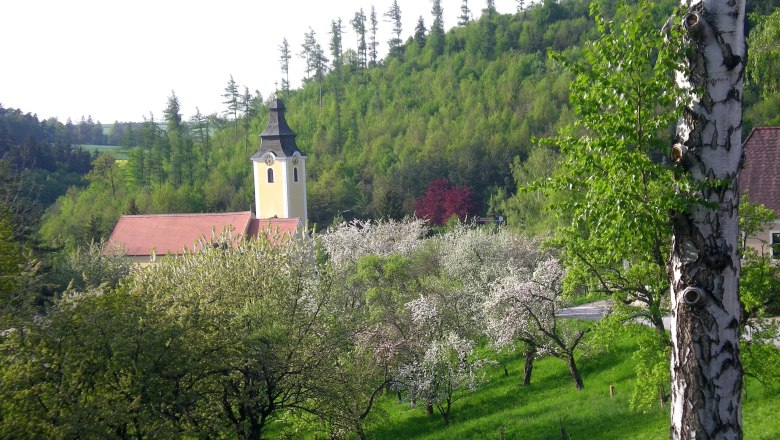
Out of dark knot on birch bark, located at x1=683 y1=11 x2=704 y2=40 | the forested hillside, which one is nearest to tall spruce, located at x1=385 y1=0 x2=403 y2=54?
the forested hillside

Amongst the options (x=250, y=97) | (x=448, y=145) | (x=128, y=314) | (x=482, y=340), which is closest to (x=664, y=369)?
(x=128, y=314)

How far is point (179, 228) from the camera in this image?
168 feet

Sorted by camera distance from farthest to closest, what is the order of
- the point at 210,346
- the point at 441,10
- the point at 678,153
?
1. the point at 441,10
2. the point at 210,346
3. the point at 678,153

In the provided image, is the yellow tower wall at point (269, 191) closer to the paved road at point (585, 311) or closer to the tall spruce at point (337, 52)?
the paved road at point (585, 311)

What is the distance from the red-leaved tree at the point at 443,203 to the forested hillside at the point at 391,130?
0.53m

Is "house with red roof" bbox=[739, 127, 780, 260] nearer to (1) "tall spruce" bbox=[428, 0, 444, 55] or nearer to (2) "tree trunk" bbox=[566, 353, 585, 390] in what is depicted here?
(2) "tree trunk" bbox=[566, 353, 585, 390]

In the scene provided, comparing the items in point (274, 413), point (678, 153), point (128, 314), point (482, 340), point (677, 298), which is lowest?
point (482, 340)

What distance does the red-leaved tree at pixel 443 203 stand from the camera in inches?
2625

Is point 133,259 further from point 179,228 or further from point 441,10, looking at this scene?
point 441,10

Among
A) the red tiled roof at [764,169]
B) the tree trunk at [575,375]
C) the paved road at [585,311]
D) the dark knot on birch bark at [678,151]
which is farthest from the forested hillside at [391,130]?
the dark knot on birch bark at [678,151]

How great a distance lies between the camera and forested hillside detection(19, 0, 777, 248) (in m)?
70.6

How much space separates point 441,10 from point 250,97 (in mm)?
30548

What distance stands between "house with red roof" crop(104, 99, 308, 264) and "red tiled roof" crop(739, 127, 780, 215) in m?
27.2

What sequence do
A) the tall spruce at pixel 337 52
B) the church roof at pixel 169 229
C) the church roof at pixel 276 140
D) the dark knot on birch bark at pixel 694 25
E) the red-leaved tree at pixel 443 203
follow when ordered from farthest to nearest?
the tall spruce at pixel 337 52 → the red-leaved tree at pixel 443 203 → the church roof at pixel 276 140 → the church roof at pixel 169 229 → the dark knot on birch bark at pixel 694 25
